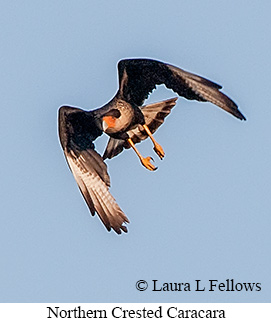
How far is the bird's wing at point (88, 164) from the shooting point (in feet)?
35.1

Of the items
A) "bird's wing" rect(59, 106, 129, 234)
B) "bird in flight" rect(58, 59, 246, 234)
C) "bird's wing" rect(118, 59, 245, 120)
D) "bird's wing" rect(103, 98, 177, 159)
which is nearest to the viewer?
"bird's wing" rect(118, 59, 245, 120)

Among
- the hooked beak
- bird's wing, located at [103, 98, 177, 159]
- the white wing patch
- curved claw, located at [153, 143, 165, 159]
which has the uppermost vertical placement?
bird's wing, located at [103, 98, 177, 159]

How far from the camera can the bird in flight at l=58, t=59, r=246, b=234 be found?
1056 cm

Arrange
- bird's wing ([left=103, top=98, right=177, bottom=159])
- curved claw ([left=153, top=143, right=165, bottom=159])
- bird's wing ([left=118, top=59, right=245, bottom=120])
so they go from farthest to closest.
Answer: bird's wing ([left=103, top=98, right=177, bottom=159]) → curved claw ([left=153, top=143, right=165, bottom=159]) → bird's wing ([left=118, top=59, right=245, bottom=120])

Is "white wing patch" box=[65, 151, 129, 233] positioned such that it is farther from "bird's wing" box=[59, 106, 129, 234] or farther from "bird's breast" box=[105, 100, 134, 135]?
"bird's breast" box=[105, 100, 134, 135]

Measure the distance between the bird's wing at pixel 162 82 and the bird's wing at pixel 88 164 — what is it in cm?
51

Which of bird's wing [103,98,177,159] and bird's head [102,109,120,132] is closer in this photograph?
bird's head [102,109,120,132]

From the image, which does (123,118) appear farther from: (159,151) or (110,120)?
(159,151)

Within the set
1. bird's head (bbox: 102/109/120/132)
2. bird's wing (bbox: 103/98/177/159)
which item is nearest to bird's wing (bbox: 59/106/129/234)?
bird's head (bbox: 102/109/120/132)

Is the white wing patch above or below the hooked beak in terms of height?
below

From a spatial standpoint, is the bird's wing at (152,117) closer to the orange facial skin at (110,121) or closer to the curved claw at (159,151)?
the curved claw at (159,151)

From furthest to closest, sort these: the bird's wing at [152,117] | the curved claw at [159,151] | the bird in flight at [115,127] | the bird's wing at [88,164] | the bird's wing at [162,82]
Result: the bird's wing at [152,117]
the curved claw at [159,151]
the bird's wing at [88,164]
the bird in flight at [115,127]
the bird's wing at [162,82]

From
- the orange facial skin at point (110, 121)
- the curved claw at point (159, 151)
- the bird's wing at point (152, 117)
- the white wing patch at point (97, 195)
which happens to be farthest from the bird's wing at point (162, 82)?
the white wing patch at point (97, 195)
